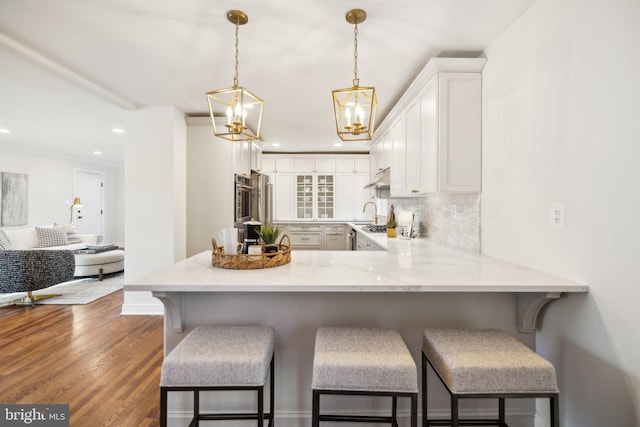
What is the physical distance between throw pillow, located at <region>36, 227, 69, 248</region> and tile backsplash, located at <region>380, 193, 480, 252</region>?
20.7ft

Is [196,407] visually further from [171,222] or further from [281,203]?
[281,203]

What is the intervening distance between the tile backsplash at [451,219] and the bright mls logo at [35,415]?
9.55 feet

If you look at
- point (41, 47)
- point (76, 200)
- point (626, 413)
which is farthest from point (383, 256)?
point (76, 200)

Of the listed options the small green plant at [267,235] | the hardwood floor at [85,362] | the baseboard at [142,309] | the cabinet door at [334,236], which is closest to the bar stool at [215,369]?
the small green plant at [267,235]

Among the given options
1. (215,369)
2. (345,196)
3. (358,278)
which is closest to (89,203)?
(345,196)

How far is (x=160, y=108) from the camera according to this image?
3.49 meters

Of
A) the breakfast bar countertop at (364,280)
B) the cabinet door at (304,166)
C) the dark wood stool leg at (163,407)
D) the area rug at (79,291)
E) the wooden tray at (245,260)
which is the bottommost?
the area rug at (79,291)

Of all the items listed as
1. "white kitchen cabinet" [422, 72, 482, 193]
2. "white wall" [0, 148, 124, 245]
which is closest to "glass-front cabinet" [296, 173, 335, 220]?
"white kitchen cabinet" [422, 72, 482, 193]

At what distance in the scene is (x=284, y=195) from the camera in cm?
638

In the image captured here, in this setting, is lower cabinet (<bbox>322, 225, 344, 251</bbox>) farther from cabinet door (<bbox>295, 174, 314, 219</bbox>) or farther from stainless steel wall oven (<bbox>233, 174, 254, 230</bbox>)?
stainless steel wall oven (<bbox>233, 174, 254, 230</bbox>)

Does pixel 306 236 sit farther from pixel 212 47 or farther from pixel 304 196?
pixel 212 47

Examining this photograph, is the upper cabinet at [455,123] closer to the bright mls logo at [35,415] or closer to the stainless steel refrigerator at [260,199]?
the bright mls logo at [35,415]

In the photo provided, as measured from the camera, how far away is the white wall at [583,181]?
1194mm

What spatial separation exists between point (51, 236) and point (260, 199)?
4.05m
